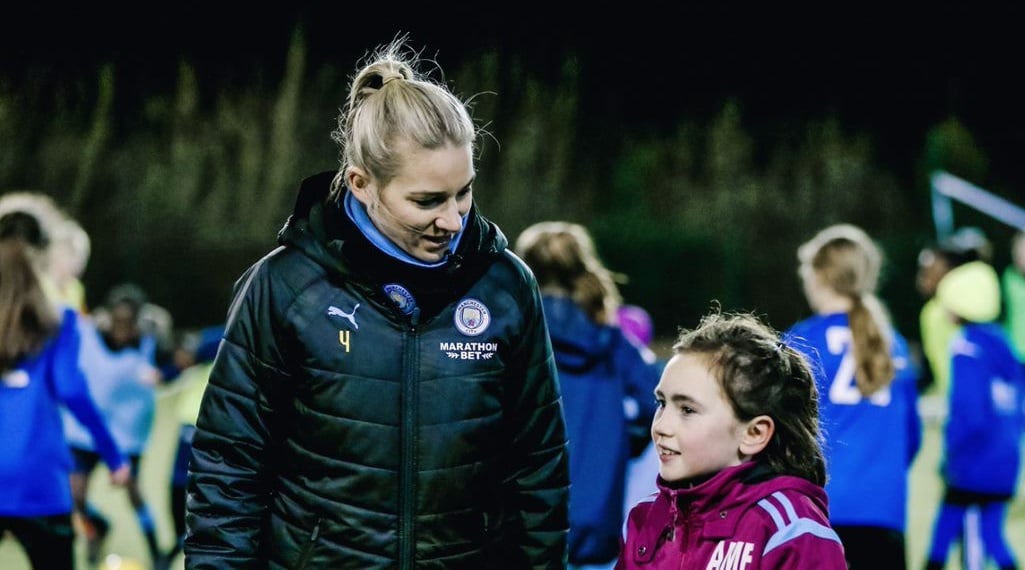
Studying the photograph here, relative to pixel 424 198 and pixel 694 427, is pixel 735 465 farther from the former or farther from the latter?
pixel 424 198

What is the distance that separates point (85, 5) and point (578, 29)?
6665 mm

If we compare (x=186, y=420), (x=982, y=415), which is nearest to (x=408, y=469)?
(x=186, y=420)

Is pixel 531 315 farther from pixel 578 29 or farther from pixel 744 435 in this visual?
pixel 578 29

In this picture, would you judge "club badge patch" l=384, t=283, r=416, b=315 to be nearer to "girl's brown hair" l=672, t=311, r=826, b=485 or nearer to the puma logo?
the puma logo

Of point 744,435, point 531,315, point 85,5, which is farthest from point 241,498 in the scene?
point 85,5

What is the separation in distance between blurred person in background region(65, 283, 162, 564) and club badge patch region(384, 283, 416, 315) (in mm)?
4691

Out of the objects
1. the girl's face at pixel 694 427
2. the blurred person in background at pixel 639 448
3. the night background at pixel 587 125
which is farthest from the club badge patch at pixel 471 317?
the night background at pixel 587 125

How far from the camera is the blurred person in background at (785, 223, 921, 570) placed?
14.9 feet

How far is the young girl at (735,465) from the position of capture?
2.20 m

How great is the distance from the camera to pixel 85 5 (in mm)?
14641

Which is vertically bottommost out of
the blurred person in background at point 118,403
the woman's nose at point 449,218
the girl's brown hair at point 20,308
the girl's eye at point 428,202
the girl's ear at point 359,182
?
the blurred person in background at point 118,403

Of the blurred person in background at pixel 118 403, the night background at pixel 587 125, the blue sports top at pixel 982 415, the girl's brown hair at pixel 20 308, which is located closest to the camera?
the girl's brown hair at pixel 20 308

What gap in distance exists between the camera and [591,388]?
173 inches

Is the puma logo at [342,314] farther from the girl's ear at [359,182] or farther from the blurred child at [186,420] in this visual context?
the blurred child at [186,420]
